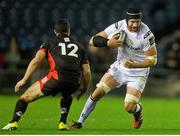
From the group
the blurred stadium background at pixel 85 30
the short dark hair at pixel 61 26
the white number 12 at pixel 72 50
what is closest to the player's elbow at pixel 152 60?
the white number 12 at pixel 72 50

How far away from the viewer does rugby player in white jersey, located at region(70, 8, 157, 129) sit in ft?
35.2

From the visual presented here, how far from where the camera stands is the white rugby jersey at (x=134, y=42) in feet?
35.8

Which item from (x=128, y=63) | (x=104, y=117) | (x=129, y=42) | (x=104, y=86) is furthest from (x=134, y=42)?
(x=104, y=117)

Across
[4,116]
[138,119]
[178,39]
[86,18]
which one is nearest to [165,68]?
[178,39]

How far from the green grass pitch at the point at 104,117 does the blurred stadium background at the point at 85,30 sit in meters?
0.78

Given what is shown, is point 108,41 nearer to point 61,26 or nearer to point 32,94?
point 61,26

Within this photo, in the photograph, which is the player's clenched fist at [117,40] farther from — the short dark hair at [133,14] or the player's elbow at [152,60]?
the player's elbow at [152,60]

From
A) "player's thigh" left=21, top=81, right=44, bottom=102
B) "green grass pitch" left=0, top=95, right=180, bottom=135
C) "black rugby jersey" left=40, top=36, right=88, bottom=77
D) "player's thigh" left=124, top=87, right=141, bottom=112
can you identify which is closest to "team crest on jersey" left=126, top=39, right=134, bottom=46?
"player's thigh" left=124, top=87, right=141, bottom=112

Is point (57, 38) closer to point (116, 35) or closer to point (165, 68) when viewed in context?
point (116, 35)

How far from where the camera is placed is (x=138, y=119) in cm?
1133

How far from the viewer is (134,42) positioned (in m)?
11.0

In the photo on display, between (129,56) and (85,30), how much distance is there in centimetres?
1279

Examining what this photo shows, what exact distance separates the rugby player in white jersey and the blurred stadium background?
9242 mm

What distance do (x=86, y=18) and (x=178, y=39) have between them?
12.7ft
